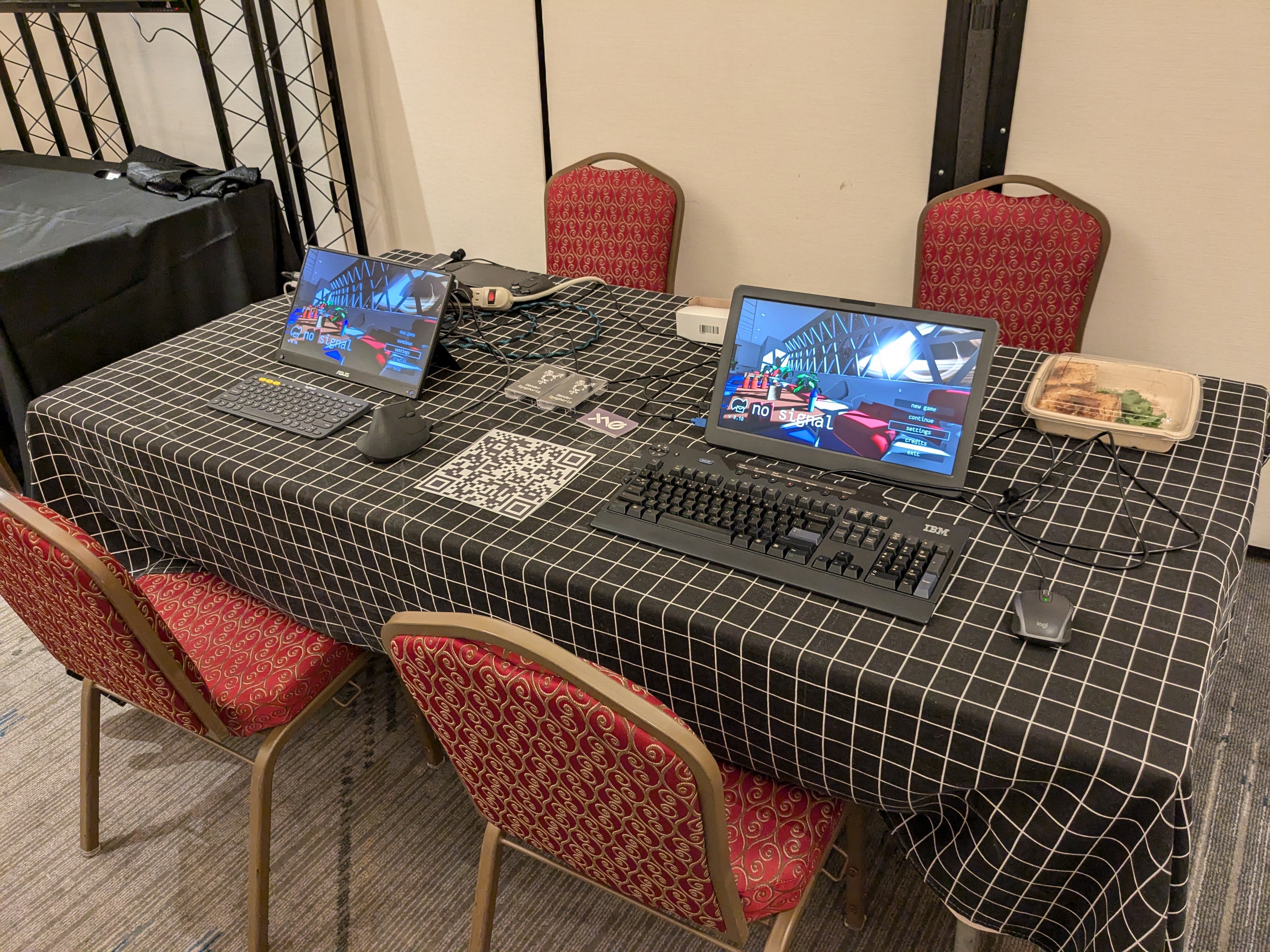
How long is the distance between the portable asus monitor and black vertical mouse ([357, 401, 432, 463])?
490mm

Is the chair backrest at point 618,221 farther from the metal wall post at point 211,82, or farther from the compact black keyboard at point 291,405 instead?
the metal wall post at point 211,82

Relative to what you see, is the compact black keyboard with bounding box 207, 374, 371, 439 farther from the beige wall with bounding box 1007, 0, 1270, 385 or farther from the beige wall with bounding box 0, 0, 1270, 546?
the beige wall with bounding box 1007, 0, 1270, 385

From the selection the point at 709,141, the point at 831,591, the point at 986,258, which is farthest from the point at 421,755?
the point at 709,141

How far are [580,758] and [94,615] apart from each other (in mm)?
739

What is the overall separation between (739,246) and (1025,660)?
1.96 metres

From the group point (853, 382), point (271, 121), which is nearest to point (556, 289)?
point (853, 382)

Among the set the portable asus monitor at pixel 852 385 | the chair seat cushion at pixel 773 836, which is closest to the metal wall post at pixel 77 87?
the portable asus monitor at pixel 852 385

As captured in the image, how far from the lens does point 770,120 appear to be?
247 centimetres

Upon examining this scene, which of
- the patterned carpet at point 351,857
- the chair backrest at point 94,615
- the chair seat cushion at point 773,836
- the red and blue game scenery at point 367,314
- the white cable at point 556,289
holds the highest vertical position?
the red and blue game scenery at point 367,314

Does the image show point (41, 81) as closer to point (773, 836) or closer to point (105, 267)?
point (105, 267)

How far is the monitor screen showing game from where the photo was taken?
5.32ft

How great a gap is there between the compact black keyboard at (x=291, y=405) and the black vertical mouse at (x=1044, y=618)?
1.12 m

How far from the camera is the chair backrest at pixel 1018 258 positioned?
1.96 meters

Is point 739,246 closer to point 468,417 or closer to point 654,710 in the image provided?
point 468,417
